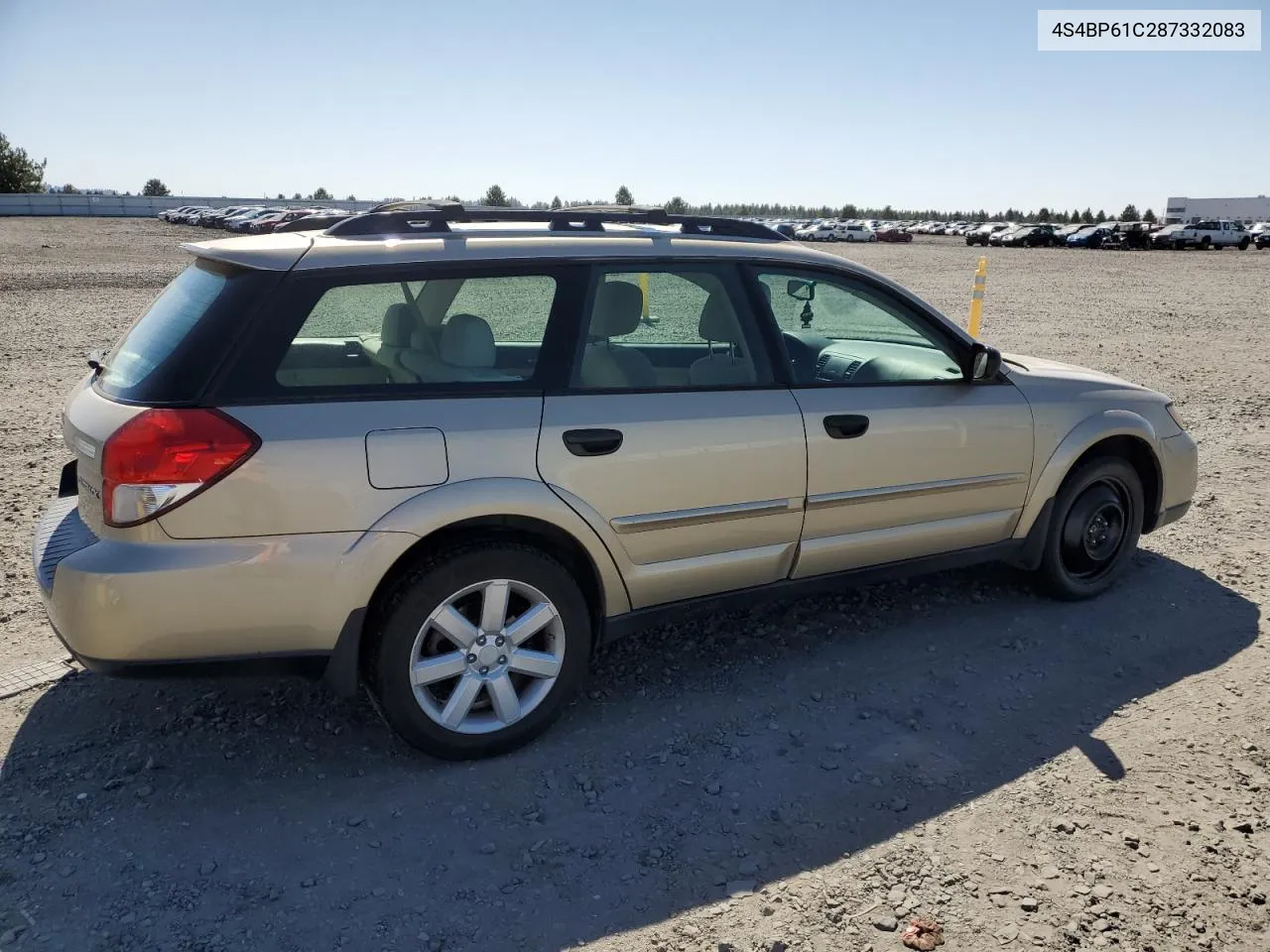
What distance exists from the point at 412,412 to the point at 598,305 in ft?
2.79

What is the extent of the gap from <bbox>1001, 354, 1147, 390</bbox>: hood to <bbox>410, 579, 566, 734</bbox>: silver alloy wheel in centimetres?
247

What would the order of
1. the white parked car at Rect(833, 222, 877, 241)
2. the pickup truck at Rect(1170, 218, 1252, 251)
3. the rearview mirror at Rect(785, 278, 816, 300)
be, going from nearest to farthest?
the rearview mirror at Rect(785, 278, 816, 300)
the pickup truck at Rect(1170, 218, 1252, 251)
the white parked car at Rect(833, 222, 877, 241)

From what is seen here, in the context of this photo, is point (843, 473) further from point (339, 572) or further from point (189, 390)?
point (189, 390)

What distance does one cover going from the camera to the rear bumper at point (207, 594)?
10.0ft

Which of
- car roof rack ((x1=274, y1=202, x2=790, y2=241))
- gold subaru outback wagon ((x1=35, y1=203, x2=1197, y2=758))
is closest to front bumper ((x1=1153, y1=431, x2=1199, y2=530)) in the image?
gold subaru outback wagon ((x1=35, y1=203, x2=1197, y2=758))

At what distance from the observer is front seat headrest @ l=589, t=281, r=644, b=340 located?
3779mm

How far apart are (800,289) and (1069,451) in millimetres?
1511

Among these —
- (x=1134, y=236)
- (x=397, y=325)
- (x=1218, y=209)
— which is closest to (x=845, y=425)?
(x=397, y=325)

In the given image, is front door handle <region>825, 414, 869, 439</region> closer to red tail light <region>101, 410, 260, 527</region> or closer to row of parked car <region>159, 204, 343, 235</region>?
red tail light <region>101, 410, 260, 527</region>

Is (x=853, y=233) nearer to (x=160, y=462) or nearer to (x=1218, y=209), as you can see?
(x=1218, y=209)

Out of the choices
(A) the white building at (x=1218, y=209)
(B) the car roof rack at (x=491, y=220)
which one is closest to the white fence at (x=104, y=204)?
(B) the car roof rack at (x=491, y=220)

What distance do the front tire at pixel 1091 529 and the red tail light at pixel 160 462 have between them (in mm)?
3685

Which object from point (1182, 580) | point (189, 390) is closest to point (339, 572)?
point (189, 390)

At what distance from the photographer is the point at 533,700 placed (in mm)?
3633
